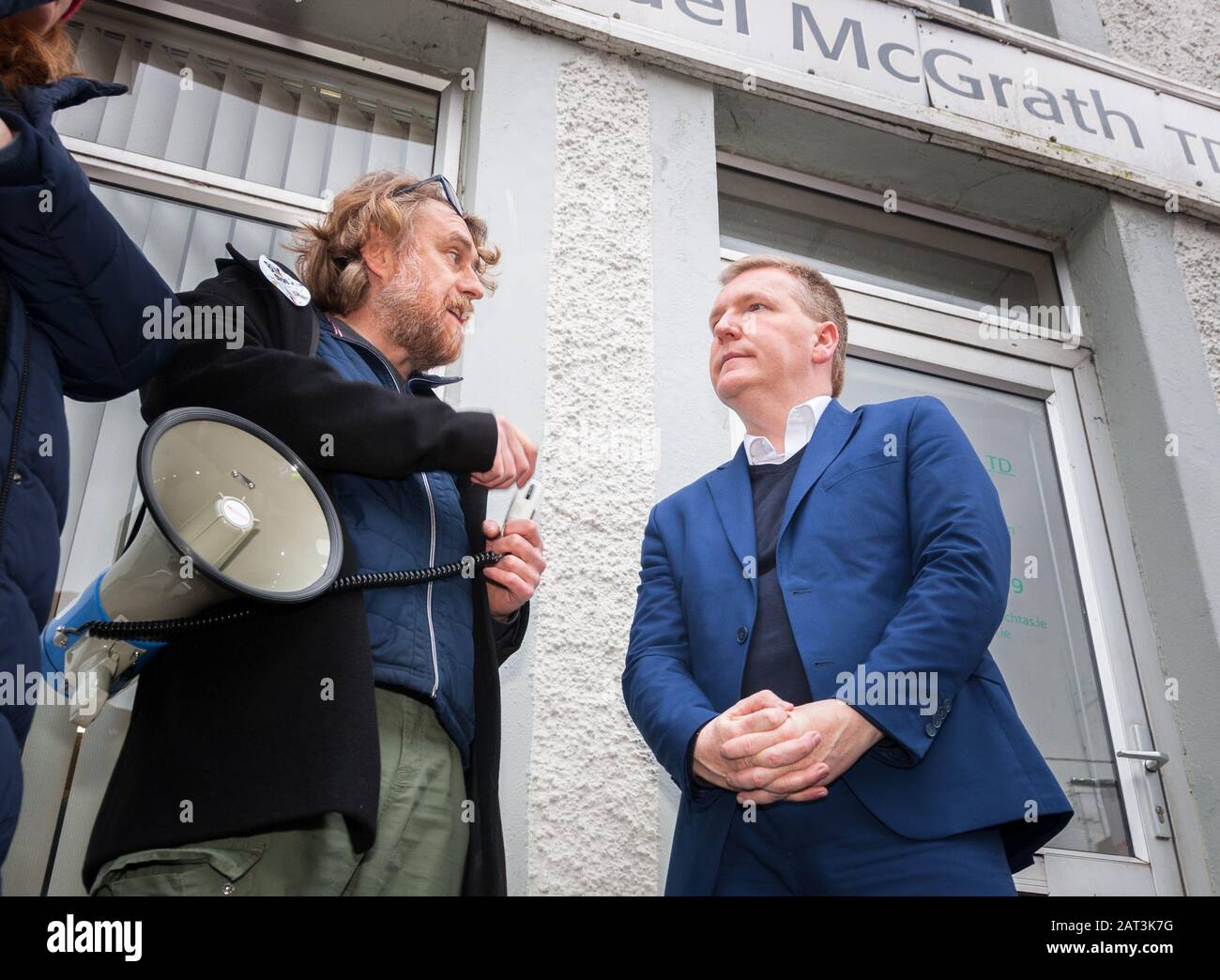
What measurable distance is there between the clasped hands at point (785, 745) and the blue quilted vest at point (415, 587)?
0.51m

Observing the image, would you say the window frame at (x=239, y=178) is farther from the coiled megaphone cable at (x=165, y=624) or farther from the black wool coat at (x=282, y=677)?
the coiled megaphone cable at (x=165, y=624)

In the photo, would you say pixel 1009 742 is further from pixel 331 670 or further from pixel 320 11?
pixel 320 11

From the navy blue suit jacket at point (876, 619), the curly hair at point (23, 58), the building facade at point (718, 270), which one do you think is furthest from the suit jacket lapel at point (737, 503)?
the curly hair at point (23, 58)

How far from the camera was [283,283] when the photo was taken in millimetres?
2342

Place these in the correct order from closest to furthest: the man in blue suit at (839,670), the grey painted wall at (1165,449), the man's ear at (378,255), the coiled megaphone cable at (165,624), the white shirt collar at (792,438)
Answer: the coiled megaphone cable at (165,624) → the man in blue suit at (839,670) → the white shirt collar at (792,438) → the man's ear at (378,255) → the grey painted wall at (1165,449)

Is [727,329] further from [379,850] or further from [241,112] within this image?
[241,112]

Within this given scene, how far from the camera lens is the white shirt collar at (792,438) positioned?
2621mm

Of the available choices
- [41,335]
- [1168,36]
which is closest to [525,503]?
[41,335]

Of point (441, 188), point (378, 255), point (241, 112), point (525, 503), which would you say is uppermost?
point (241, 112)

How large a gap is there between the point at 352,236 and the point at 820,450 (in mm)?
1247

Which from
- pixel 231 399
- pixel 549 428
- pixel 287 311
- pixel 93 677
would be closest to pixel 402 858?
pixel 93 677

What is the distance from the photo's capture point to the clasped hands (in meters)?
1.96

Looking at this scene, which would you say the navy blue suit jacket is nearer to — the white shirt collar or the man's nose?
the white shirt collar

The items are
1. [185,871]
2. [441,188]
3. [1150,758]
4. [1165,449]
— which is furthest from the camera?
[1165,449]
